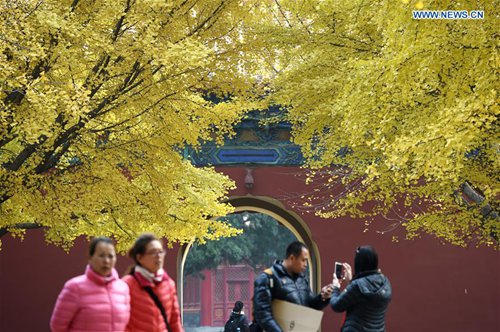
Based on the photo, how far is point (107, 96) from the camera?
9906 mm

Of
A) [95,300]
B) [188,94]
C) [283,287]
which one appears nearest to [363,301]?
[283,287]

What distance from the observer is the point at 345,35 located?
1253 centimetres

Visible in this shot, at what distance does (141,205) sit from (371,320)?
5.75 meters

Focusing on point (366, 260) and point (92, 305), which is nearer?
point (92, 305)

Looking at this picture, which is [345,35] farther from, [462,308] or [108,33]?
[462,308]

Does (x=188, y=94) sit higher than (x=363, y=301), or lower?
higher

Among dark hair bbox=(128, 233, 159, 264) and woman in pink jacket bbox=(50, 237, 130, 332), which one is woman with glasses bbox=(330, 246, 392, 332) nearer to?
dark hair bbox=(128, 233, 159, 264)

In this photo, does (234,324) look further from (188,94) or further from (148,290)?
(148,290)

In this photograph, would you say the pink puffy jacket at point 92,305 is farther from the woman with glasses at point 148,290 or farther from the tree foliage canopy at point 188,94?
the tree foliage canopy at point 188,94

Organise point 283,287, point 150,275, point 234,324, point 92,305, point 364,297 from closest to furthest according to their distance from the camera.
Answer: point 92,305, point 150,275, point 283,287, point 364,297, point 234,324

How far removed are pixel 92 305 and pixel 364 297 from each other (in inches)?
80.4

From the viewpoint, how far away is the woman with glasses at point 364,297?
5.98 m

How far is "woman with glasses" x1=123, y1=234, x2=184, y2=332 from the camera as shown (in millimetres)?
5176

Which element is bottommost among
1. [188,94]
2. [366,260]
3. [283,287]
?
[283,287]
